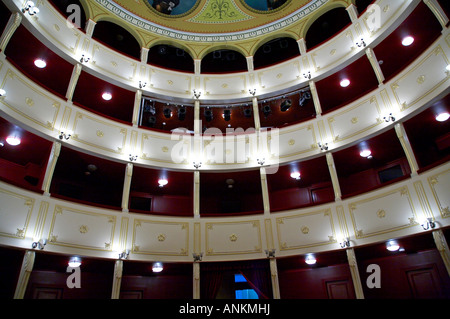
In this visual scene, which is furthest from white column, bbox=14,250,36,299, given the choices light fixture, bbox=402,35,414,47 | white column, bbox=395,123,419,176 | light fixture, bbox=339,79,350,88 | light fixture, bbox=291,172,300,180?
light fixture, bbox=402,35,414,47

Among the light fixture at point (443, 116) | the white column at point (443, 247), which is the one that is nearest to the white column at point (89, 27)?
the light fixture at point (443, 116)

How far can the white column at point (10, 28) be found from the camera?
29.2 feet

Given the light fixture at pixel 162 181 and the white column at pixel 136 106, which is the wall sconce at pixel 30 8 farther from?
the light fixture at pixel 162 181

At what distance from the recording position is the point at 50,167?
9.65 m

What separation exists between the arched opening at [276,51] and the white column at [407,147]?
7.26m

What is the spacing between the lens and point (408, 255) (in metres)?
10.8

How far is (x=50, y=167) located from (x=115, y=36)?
7.98m

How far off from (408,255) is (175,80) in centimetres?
1161

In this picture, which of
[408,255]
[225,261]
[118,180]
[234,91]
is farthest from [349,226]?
[118,180]

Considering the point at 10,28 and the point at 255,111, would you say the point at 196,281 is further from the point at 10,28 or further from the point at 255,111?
the point at 10,28

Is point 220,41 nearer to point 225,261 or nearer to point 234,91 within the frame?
point 234,91

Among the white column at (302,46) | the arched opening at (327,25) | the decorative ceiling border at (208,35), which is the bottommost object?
the white column at (302,46)

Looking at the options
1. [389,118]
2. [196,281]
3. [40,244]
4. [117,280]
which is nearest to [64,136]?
[40,244]
